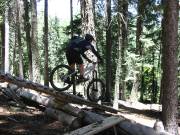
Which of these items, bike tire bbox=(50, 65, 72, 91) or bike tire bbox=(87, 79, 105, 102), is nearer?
bike tire bbox=(50, 65, 72, 91)

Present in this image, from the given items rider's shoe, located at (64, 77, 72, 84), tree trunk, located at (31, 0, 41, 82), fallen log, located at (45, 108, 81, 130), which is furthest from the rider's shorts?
tree trunk, located at (31, 0, 41, 82)

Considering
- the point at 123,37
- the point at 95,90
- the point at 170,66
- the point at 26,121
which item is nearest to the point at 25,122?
the point at 26,121

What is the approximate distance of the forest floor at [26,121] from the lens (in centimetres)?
980

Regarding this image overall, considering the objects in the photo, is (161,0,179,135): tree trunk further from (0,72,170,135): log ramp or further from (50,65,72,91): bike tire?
(50,65,72,91): bike tire

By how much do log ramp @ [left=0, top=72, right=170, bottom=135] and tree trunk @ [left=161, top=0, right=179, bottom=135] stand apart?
1.91m

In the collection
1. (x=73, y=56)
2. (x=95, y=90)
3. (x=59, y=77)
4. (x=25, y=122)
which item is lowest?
(x=25, y=122)

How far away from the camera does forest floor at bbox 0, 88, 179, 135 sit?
32.1 feet

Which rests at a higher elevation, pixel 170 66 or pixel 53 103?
pixel 170 66

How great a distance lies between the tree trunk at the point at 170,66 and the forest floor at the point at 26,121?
10.8 ft

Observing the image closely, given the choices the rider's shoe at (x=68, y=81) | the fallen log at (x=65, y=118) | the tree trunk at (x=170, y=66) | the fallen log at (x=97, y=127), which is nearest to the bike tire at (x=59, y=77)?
the rider's shoe at (x=68, y=81)

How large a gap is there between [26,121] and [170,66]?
4.68 meters

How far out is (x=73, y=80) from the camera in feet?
40.0

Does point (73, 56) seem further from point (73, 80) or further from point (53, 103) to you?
point (53, 103)

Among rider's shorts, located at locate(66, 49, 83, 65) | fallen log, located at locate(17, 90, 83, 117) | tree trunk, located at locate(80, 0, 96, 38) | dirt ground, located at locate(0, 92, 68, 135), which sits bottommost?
dirt ground, located at locate(0, 92, 68, 135)
